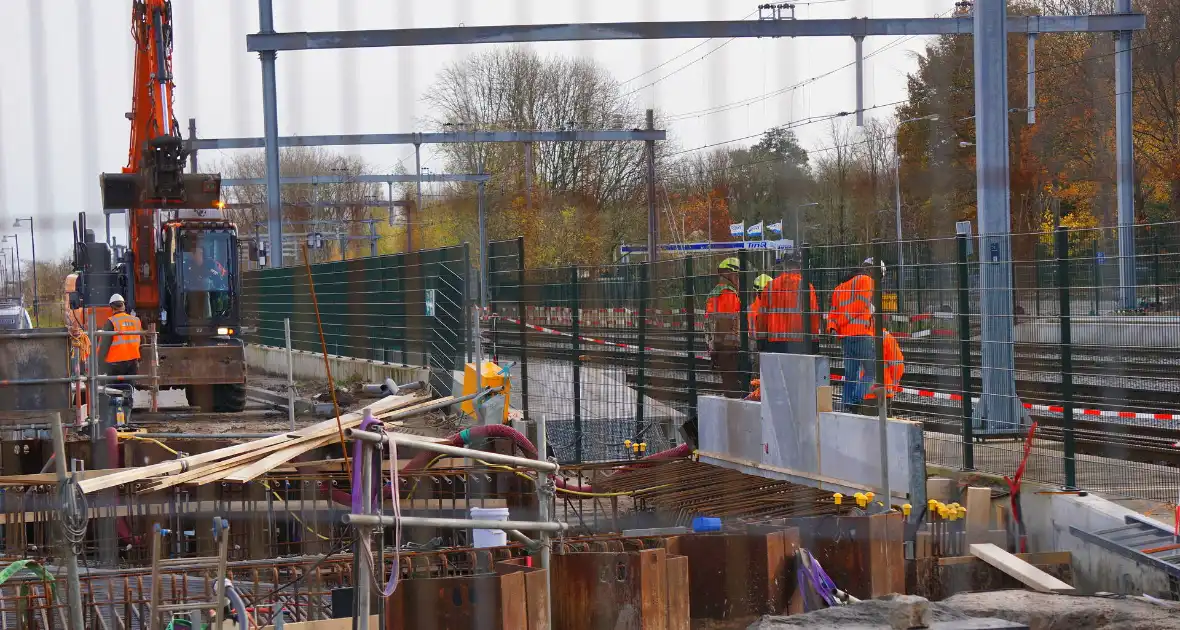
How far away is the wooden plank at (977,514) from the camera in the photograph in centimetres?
852

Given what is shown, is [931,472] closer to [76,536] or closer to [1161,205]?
[76,536]

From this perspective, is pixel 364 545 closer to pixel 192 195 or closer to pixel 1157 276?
pixel 1157 276

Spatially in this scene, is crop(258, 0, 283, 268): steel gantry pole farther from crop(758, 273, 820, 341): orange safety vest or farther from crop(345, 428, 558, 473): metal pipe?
crop(758, 273, 820, 341): orange safety vest

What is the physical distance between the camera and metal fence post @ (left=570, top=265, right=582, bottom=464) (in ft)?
44.3

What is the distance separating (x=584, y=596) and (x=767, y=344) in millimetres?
5026

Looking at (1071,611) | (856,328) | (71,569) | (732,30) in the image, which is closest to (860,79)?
(732,30)

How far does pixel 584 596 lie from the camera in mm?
6480

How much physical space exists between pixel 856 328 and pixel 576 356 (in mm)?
4312

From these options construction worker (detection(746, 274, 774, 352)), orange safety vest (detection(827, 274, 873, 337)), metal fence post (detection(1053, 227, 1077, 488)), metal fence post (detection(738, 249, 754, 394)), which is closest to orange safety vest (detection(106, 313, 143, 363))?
metal fence post (detection(738, 249, 754, 394))

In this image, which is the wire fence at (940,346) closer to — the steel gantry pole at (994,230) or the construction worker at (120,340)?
the steel gantry pole at (994,230)

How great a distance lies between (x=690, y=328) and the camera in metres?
12.0

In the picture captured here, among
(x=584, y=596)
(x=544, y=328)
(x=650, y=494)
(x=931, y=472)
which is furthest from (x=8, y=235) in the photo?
(x=544, y=328)

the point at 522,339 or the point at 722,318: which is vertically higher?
the point at 722,318

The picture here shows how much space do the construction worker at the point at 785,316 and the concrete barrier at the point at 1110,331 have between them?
1644 millimetres
